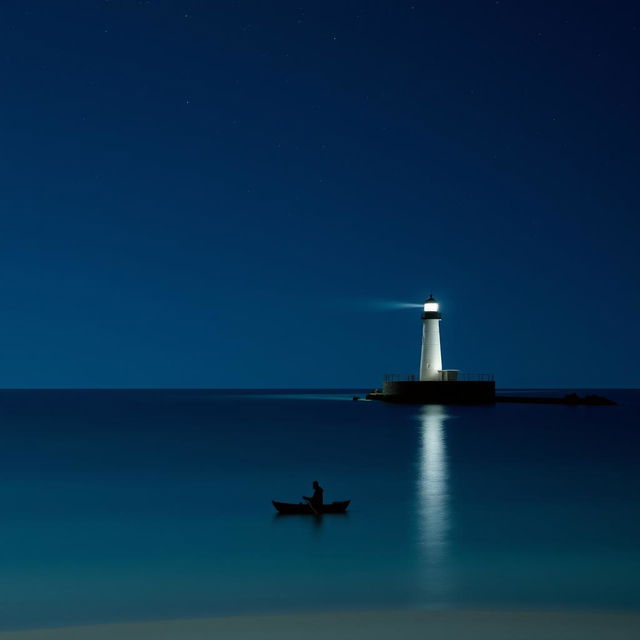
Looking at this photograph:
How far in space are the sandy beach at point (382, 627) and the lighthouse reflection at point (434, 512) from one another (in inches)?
61.1

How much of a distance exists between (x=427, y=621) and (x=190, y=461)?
19788mm

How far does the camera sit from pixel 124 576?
36.6ft

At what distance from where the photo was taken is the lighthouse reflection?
37.2 ft

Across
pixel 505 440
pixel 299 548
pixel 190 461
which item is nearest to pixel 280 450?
pixel 190 461

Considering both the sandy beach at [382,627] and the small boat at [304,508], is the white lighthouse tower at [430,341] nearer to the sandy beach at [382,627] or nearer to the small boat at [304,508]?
the small boat at [304,508]

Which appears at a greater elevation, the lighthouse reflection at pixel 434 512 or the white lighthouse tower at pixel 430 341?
the white lighthouse tower at pixel 430 341

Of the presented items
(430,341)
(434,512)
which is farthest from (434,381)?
(434,512)

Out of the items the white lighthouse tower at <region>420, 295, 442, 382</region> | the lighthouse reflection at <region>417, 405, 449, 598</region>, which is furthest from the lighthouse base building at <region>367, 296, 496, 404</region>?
the lighthouse reflection at <region>417, 405, 449, 598</region>

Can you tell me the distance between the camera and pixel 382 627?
8414 mm

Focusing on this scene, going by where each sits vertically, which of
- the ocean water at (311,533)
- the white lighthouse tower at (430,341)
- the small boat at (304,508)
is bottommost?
the ocean water at (311,533)

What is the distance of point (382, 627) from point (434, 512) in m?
8.50

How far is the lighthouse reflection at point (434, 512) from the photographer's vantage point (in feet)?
37.2

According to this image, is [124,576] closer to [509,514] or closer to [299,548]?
[299,548]

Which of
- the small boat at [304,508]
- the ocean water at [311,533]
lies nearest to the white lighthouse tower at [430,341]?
the ocean water at [311,533]
